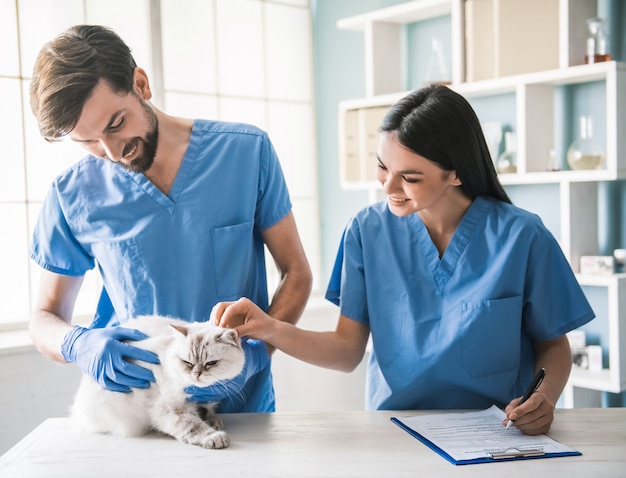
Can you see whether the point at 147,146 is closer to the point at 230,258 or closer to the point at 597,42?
the point at 230,258

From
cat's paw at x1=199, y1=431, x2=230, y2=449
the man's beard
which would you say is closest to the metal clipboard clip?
cat's paw at x1=199, y1=431, x2=230, y2=449

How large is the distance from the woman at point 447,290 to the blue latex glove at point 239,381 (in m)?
0.04

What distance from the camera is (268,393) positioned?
5.80 feet

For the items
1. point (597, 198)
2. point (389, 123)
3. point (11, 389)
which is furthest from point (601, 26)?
point (11, 389)

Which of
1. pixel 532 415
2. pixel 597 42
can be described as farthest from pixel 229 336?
pixel 597 42

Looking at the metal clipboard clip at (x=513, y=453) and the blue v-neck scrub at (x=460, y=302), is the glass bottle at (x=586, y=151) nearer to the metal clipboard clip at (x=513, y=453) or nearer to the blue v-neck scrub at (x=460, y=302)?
the blue v-neck scrub at (x=460, y=302)

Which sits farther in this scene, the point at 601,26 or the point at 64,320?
the point at 601,26

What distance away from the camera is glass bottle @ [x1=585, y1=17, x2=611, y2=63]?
8.79 feet

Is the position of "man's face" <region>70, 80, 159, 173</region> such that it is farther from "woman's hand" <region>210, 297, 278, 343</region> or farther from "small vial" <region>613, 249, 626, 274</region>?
"small vial" <region>613, 249, 626, 274</region>

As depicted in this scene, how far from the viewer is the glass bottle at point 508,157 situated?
306 cm

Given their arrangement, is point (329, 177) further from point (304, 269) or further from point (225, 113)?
point (304, 269)

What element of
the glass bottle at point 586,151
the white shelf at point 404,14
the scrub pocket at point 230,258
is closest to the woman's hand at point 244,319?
the scrub pocket at point 230,258

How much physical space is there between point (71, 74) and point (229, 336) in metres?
0.61

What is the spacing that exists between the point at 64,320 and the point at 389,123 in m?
0.90
